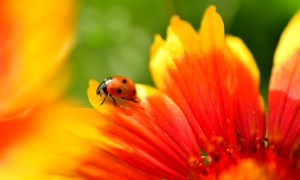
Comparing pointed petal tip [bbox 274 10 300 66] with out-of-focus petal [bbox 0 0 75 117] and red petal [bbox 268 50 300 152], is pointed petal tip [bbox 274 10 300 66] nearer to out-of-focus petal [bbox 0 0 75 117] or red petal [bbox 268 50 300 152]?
red petal [bbox 268 50 300 152]

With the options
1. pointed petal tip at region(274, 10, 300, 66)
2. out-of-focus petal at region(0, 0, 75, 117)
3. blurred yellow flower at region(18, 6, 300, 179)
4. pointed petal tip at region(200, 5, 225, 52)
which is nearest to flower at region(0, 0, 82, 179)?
out-of-focus petal at region(0, 0, 75, 117)

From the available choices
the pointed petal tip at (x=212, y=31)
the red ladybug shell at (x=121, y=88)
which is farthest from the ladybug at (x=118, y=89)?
the pointed petal tip at (x=212, y=31)

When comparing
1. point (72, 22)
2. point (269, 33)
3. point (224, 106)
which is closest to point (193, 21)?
point (269, 33)

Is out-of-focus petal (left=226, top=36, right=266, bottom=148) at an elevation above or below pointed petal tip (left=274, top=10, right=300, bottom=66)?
below

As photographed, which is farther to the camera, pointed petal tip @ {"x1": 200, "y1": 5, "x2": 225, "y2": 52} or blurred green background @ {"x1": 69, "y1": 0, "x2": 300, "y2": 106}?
blurred green background @ {"x1": 69, "y1": 0, "x2": 300, "y2": 106}

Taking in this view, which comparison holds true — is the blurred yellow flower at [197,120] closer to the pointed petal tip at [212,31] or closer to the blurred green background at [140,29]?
A: the pointed petal tip at [212,31]

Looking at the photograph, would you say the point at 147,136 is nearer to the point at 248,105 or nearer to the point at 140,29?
the point at 248,105
